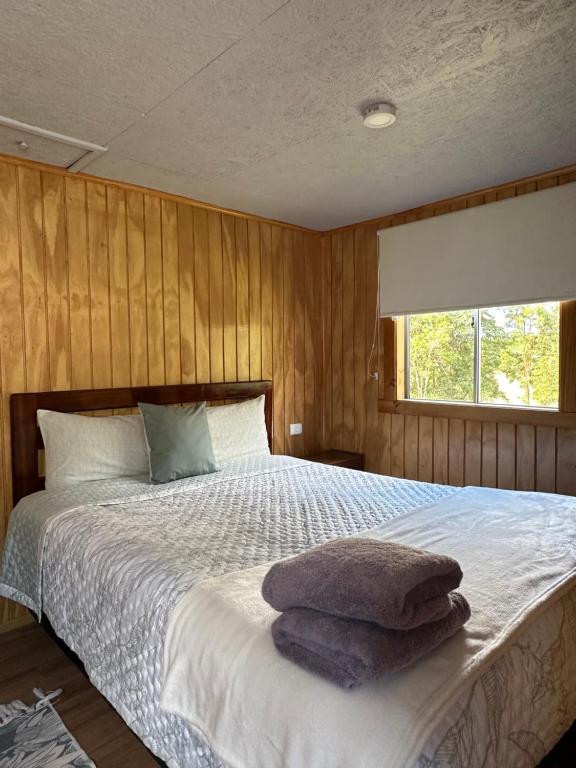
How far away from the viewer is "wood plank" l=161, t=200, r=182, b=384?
303 cm

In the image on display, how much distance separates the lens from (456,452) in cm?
323

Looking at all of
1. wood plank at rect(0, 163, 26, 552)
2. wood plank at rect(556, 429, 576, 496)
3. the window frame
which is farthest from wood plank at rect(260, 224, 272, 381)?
wood plank at rect(556, 429, 576, 496)

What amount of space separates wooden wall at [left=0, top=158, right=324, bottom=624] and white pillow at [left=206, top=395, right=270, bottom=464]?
326 millimetres

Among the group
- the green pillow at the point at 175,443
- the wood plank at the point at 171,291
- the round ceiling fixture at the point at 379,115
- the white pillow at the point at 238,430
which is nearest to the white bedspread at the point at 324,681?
the green pillow at the point at 175,443

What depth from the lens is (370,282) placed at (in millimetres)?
3637

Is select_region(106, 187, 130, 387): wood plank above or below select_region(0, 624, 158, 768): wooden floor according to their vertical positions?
above

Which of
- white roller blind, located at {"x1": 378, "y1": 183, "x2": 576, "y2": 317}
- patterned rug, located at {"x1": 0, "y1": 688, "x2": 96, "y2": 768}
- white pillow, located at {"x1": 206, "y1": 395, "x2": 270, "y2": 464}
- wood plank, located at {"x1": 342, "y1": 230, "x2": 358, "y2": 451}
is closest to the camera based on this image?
patterned rug, located at {"x1": 0, "y1": 688, "x2": 96, "y2": 768}

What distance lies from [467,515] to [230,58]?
184 centimetres

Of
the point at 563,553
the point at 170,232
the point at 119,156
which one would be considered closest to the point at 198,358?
the point at 170,232

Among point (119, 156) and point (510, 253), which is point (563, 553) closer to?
point (510, 253)

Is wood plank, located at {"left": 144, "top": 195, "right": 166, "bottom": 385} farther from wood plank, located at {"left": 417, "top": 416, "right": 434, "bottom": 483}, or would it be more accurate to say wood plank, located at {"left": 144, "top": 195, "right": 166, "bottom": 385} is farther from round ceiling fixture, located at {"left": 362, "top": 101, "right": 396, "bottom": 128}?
wood plank, located at {"left": 417, "top": 416, "right": 434, "bottom": 483}

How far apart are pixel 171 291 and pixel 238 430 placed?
37.3 inches

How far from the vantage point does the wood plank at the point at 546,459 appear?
2801 mm

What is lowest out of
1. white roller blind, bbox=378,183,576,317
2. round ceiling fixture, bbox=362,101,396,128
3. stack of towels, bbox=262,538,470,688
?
stack of towels, bbox=262,538,470,688
